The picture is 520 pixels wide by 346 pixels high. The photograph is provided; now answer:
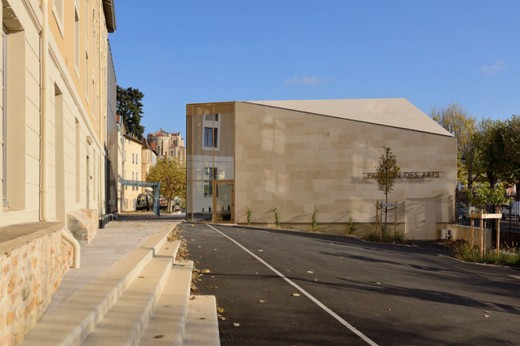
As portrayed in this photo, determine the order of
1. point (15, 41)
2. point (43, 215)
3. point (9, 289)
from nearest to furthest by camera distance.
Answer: point (9, 289), point (15, 41), point (43, 215)

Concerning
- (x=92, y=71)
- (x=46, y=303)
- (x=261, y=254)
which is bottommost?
(x=261, y=254)

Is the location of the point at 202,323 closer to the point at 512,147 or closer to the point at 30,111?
the point at 30,111

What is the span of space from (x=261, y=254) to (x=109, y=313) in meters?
9.14

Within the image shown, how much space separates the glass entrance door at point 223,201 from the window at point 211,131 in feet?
8.47

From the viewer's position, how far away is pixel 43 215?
6602 mm

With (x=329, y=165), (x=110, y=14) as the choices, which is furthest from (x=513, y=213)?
(x=110, y=14)

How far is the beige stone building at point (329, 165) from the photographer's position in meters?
29.4

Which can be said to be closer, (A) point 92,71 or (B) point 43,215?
(B) point 43,215

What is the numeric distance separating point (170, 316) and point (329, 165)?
2499cm

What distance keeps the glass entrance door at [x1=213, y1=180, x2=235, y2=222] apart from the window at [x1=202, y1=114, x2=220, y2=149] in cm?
258

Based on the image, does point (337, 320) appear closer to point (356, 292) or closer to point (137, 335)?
point (356, 292)

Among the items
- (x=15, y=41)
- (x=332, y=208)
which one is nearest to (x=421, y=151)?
(x=332, y=208)

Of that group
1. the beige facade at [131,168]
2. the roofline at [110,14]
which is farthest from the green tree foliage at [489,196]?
the beige facade at [131,168]

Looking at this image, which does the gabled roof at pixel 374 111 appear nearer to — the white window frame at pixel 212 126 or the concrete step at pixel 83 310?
the white window frame at pixel 212 126
